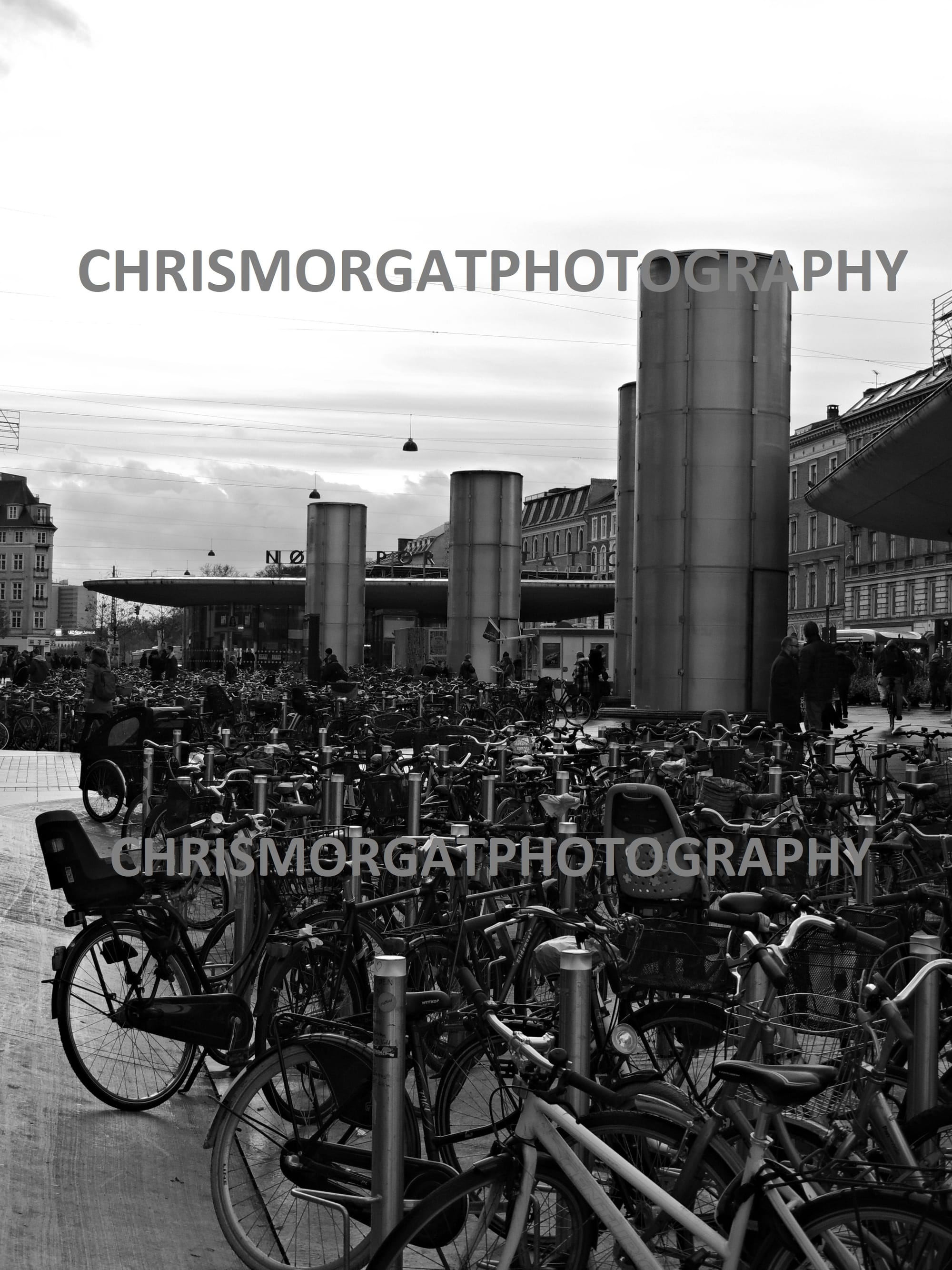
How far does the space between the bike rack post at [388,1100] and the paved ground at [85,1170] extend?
98 centimetres

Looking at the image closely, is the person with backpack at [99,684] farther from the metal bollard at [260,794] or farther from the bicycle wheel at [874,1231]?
the bicycle wheel at [874,1231]

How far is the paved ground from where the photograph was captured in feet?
13.5

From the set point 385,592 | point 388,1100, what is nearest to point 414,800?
point 388,1100

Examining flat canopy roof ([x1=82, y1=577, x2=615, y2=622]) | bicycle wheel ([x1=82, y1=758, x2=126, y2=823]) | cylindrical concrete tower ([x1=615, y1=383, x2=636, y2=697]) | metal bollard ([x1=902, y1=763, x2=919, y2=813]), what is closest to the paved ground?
metal bollard ([x1=902, y1=763, x2=919, y2=813])

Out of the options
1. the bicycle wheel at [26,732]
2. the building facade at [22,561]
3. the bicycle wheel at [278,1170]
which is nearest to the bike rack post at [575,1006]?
the bicycle wheel at [278,1170]

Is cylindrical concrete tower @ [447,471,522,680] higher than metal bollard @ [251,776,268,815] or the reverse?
higher

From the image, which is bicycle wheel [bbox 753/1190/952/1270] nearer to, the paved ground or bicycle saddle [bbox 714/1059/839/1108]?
bicycle saddle [bbox 714/1059/839/1108]

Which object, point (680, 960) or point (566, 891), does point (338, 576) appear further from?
point (680, 960)

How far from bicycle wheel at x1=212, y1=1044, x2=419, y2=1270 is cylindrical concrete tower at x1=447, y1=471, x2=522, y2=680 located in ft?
131

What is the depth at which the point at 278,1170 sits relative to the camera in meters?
4.09

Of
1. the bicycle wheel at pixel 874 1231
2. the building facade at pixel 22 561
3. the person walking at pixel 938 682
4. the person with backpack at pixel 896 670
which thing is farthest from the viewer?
the building facade at pixel 22 561

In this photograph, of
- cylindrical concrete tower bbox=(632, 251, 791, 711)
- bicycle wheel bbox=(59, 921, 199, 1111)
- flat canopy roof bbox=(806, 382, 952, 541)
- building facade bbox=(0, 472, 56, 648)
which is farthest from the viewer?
building facade bbox=(0, 472, 56, 648)

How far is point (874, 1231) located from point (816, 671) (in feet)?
46.2

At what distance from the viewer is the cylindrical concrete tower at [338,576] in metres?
52.0
